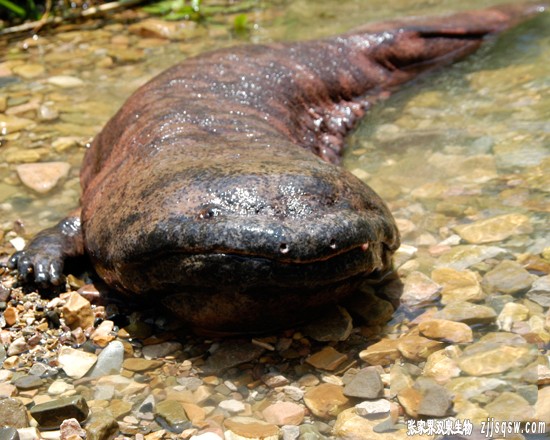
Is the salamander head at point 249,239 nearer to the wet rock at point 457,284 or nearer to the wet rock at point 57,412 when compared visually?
the wet rock at point 457,284

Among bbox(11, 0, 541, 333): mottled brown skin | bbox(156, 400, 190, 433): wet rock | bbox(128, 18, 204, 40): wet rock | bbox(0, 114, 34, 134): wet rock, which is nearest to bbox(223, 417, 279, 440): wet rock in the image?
bbox(156, 400, 190, 433): wet rock

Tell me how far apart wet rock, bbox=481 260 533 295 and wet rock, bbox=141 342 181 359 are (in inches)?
53.0

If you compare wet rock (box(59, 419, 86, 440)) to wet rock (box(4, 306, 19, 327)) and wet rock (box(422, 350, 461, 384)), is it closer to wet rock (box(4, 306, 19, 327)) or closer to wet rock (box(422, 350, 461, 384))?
wet rock (box(4, 306, 19, 327))

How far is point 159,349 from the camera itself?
3324mm

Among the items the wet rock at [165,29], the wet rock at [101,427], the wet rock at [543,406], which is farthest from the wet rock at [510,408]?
the wet rock at [165,29]

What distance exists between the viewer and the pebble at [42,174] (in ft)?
15.7

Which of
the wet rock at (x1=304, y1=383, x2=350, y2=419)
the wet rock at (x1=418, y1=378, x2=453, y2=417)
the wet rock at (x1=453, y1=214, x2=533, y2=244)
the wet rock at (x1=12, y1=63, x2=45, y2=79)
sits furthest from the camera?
the wet rock at (x1=12, y1=63, x2=45, y2=79)

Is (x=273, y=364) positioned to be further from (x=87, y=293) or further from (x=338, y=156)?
(x=338, y=156)

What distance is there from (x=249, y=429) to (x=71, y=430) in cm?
61

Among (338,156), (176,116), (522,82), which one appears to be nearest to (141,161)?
(176,116)

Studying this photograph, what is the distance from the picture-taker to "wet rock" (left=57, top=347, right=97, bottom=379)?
10.5 feet

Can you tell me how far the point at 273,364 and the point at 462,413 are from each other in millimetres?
780

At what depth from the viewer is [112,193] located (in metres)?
3.66

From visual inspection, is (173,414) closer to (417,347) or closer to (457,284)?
(417,347)
